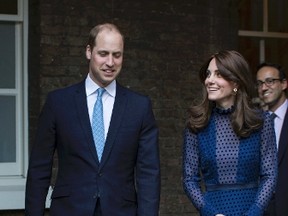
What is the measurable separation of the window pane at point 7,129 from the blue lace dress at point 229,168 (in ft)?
10.7

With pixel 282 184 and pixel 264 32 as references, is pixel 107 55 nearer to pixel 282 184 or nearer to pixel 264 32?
pixel 282 184

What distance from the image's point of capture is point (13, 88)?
7.80 meters

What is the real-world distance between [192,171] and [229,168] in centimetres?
24

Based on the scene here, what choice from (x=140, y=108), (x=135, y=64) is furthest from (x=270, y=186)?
(x=135, y=64)

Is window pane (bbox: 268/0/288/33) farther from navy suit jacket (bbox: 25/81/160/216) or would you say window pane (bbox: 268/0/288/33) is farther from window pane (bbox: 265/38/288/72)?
navy suit jacket (bbox: 25/81/160/216)

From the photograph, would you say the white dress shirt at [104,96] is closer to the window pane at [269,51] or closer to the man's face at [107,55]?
the man's face at [107,55]

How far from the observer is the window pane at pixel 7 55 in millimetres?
7801

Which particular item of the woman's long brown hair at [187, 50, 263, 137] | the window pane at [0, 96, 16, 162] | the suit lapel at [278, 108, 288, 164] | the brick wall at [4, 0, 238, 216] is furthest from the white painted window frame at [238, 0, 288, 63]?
the woman's long brown hair at [187, 50, 263, 137]

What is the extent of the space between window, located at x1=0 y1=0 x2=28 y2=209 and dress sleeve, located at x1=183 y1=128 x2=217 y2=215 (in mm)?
3178

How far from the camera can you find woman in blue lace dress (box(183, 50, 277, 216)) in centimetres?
478

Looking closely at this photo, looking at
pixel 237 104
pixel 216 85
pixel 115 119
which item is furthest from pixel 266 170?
pixel 115 119

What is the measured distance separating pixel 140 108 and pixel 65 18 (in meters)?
2.97

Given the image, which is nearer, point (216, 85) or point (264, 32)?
point (216, 85)

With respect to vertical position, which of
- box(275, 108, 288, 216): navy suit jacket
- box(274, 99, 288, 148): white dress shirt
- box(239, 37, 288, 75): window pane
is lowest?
box(275, 108, 288, 216): navy suit jacket
